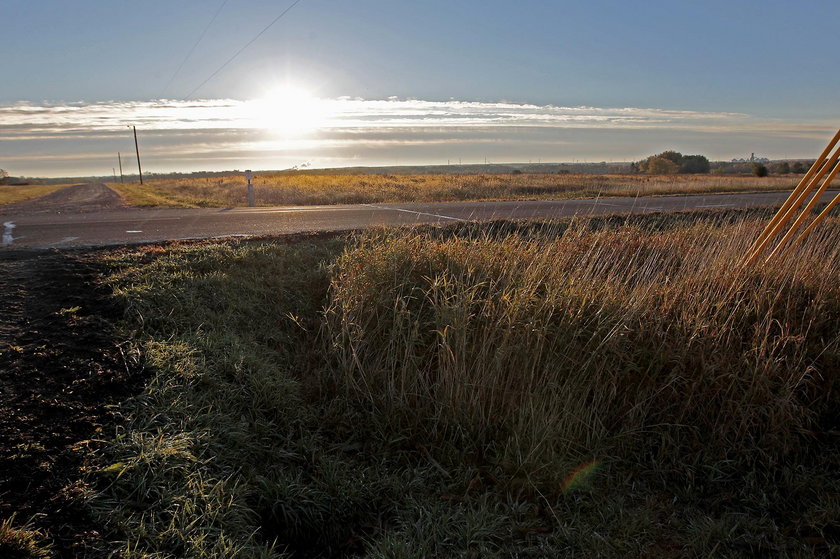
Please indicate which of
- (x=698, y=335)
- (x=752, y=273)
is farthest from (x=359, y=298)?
(x=752, y=273)

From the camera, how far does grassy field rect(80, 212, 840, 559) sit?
324 centimetres

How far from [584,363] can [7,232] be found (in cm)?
1022

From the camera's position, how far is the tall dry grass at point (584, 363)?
4.33 metres

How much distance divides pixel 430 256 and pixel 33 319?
3.57 meters

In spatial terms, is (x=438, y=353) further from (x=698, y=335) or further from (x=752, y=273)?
(x=752, y=273)

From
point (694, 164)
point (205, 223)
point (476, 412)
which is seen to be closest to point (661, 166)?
point (694, 164)

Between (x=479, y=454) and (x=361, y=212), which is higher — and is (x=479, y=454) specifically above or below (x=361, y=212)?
below

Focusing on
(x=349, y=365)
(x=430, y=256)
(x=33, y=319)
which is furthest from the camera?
(x=430, y=256)

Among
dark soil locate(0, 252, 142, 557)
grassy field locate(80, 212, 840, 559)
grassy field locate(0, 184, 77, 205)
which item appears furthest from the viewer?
grassy field locate(0, 184, 77, 205)

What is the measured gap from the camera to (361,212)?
13.2 m

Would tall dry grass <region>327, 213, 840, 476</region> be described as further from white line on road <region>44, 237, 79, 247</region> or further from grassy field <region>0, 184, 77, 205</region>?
grassy field <region>0, 184, 77, 205</region>

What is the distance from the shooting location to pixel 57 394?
3488mm

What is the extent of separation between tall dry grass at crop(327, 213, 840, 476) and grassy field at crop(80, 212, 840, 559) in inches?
1.0

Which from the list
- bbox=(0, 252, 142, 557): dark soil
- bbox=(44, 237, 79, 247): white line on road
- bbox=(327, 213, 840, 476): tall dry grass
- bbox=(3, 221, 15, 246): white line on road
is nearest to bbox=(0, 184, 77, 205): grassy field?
bbox=(3, 221, 15, 246): white line on road
